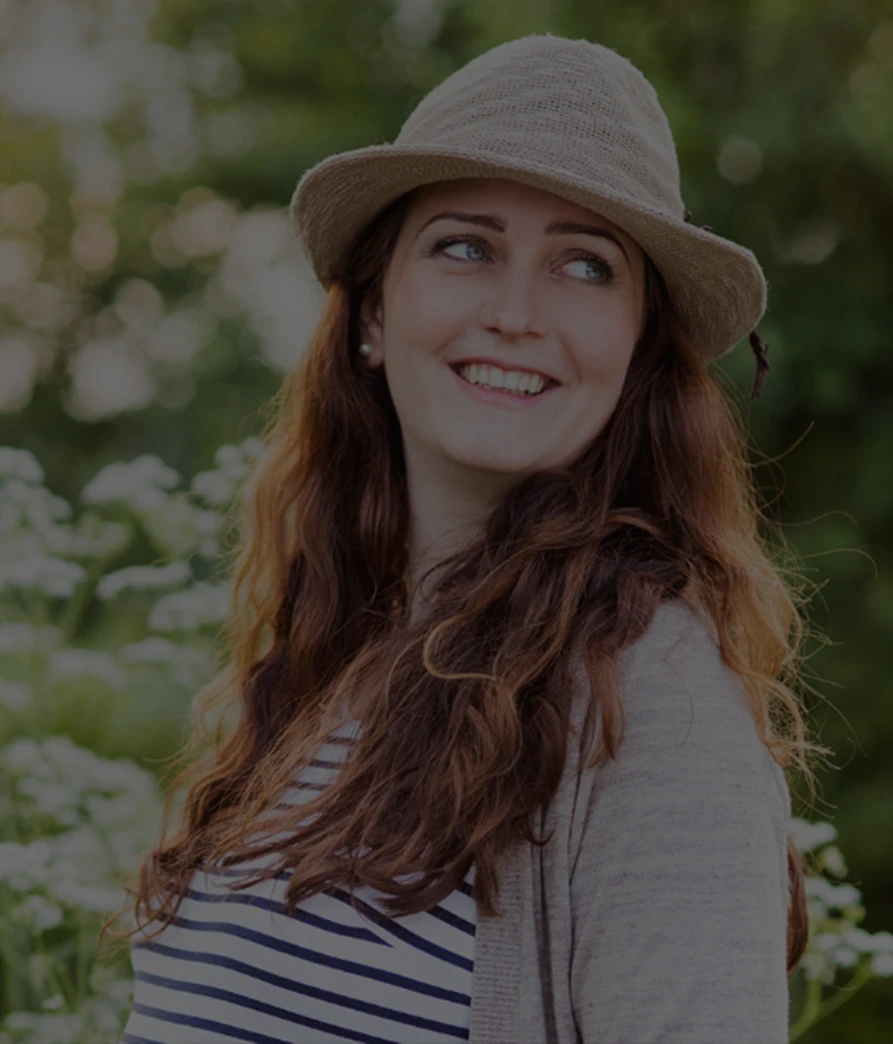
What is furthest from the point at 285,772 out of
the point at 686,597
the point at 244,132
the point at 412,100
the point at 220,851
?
the point at 244,132

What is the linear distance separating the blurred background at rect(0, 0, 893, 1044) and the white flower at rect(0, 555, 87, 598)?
252mm

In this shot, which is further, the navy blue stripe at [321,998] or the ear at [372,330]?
the ear at [372,330]

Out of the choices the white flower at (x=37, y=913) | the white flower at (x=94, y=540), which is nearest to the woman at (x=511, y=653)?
the white flower at (x=37, y=913)

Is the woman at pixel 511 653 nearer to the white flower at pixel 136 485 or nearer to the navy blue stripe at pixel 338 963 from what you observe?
the navy blue stripe at pixel 338 963

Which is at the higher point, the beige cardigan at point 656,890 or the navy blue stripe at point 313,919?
the beige cardigan at point 656,890

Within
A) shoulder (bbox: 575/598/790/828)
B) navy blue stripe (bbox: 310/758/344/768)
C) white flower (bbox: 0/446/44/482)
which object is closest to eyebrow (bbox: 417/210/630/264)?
shoulder (bbox: 575/598/790/828)

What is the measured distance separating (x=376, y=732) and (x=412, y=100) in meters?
4.10

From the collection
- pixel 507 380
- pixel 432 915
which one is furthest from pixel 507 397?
pixel 432 915

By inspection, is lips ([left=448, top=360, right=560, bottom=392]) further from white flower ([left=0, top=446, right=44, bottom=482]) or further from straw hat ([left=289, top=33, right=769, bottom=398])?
white flower ([left=0, top=446, right=44, bottom=482])

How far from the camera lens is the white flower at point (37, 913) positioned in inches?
71.7

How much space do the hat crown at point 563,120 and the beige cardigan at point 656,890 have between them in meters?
0.51

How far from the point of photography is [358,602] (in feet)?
5.87

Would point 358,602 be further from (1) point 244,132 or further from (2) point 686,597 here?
(1) point 244,132

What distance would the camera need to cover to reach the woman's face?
1460mm
